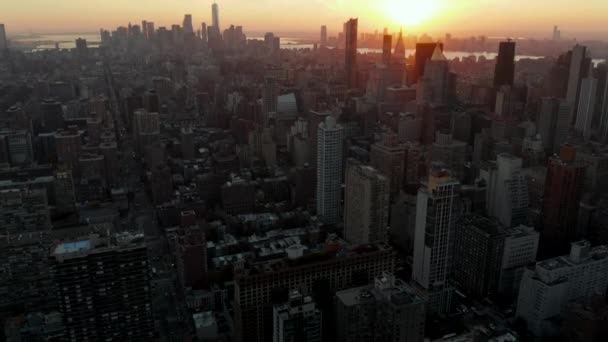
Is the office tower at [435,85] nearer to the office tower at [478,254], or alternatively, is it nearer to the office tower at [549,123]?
the office tower at [549,123]

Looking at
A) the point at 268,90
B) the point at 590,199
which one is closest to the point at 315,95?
the point at 268,90

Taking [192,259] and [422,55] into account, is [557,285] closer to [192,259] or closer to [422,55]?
[192,259]

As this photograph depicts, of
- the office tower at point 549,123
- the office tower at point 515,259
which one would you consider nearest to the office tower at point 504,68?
the office tower at point 549,123

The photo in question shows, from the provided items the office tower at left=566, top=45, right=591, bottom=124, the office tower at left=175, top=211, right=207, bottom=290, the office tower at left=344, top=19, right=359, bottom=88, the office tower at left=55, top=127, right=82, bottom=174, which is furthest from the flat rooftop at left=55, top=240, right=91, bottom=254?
the office tower at left=344, top=19, right=359, bottom=88

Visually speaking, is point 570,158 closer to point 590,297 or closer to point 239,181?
point 590,297

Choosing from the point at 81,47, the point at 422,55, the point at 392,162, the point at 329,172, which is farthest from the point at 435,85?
the point at 81,47
